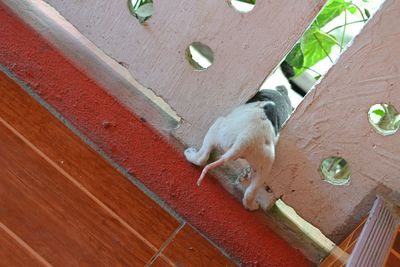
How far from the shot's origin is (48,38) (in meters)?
1.16

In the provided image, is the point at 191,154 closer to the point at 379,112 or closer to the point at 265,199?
the point at 265,199

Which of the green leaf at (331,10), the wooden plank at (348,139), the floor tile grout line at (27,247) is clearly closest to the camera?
the wooden plank at (348,139)

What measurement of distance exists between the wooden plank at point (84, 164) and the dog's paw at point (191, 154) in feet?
0.37

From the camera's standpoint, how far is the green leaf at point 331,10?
1.11 meters

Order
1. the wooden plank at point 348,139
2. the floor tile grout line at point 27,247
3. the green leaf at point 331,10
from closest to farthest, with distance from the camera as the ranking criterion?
the wooden plank at point 348,139 < the floor tile grout line at point 27,247 < the green leaf at point 331,10

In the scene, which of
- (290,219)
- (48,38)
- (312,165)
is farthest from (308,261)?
(48,38)

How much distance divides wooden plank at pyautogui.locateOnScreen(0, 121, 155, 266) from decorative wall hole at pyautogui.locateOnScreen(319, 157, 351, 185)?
0.36 meters

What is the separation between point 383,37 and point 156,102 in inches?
19.5

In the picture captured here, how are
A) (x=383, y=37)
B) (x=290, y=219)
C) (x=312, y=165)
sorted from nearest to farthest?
(x=383, y=37), (x=312, y=165), (x=290, y=219)

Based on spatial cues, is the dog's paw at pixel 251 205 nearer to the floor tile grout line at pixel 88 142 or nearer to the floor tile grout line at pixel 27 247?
the floor tile grout line at pixel 88 142

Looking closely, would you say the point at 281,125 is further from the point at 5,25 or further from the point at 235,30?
the point at 5,25

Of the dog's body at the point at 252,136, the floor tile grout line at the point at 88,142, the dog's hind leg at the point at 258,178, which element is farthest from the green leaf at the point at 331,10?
the floor tile grout line at the point at 88,142

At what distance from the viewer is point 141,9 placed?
42.9 inches

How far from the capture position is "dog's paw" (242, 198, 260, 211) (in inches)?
43.6
